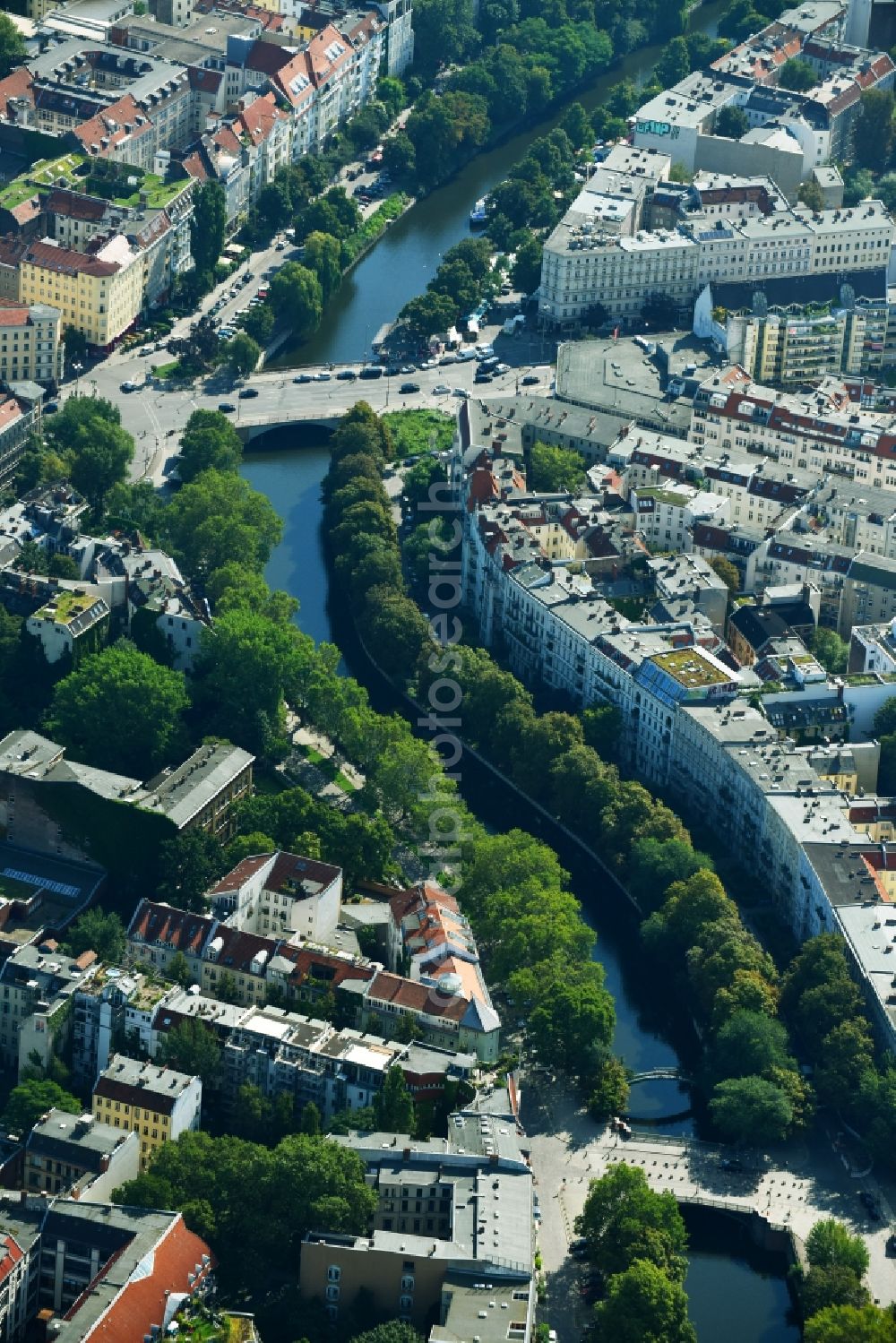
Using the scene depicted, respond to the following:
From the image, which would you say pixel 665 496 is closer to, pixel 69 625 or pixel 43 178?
pixel 69 625

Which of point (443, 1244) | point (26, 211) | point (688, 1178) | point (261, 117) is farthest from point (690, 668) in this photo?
point (261, 117)

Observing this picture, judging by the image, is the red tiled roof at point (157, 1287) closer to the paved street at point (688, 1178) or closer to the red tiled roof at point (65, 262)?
the paved street at point (688, 1178)

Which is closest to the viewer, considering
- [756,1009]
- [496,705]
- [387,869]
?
[756,1009]

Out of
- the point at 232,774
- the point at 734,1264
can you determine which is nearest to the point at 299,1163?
the point at 734,1264

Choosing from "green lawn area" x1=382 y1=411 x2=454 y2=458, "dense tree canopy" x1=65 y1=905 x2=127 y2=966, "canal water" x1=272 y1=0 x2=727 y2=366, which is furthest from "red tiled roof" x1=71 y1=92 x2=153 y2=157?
"dense tree canopy" x1=65 y1=905 x2=127 y2=966

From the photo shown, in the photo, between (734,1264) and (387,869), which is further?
(387,869)

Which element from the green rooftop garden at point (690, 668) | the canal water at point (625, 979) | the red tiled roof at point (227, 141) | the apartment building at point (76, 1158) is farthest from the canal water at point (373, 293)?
the apartment building at point (76, 1158)

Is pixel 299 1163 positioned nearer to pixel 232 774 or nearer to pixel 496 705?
pixel 232 774
